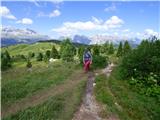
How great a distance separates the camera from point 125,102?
71.7 feet

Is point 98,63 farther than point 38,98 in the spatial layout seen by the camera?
Yes

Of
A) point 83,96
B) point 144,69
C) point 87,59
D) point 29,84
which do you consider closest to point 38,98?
point 83,96

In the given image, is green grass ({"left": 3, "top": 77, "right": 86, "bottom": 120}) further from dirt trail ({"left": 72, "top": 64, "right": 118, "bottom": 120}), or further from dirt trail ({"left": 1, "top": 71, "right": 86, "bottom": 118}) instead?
dirt trail ({"left": 1, "top": 71, "right": 86, "bottom": 118})

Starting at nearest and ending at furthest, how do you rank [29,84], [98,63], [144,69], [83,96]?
[83,96]
[29,84]
[144,69]
[98,63]

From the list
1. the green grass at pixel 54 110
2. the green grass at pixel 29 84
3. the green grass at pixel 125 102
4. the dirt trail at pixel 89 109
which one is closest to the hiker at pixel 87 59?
the green grass at pixel 29 84

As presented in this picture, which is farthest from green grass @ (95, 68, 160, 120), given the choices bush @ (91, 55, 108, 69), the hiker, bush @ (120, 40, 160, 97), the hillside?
bush @ (91, 55, 108, 69)

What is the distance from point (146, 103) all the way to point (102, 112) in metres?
5.39

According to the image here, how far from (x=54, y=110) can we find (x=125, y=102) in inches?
245

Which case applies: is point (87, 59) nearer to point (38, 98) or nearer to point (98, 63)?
point (98, 63)

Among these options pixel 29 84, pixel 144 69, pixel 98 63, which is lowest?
pixel 29 84

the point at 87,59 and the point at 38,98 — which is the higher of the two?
the point at 87,59

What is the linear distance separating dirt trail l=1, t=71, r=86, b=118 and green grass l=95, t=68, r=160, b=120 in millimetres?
2828

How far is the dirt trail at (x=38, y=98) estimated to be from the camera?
20188mm

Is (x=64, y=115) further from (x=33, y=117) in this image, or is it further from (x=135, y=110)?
(x=135, y=110)
